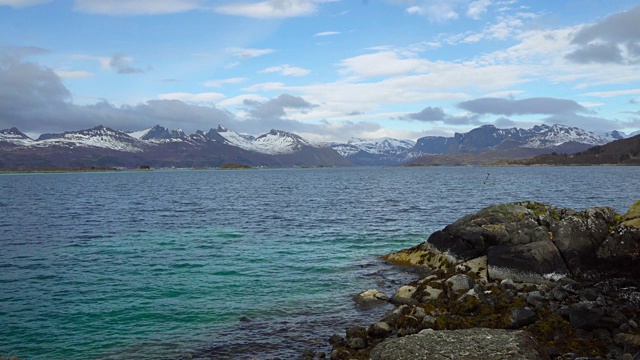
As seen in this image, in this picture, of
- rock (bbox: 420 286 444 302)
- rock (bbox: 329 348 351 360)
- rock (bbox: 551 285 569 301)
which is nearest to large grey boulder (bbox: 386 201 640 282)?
rock (bbox: 551 285 569 301)

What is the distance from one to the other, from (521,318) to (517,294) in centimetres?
406

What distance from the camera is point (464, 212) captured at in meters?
65.4

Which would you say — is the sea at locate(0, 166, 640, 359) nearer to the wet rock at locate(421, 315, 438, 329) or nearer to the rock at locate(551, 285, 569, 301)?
the wet rock at locate(421, 315, 438, 329)

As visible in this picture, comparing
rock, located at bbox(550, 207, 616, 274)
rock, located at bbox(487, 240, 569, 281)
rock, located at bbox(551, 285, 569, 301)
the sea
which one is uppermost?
rock, located at bbox(550, 207, 616, 274)

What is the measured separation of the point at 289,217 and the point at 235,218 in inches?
290

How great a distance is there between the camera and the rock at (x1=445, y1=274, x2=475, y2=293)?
78.3ft

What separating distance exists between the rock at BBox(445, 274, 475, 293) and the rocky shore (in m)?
0.06

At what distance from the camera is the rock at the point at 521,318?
1839cm

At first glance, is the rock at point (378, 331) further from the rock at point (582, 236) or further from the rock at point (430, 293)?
the rock at point (582, 236)

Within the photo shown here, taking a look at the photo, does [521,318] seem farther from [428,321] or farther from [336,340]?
[336,340]

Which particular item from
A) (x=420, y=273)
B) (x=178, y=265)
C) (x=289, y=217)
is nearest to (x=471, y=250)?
(x=420, y=273)

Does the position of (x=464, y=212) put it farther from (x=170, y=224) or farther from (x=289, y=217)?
(x=170, y=224)

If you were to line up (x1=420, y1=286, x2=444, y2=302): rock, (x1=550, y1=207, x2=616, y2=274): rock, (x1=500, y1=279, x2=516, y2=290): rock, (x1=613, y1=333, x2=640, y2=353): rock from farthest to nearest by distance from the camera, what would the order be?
1. (x1=550, y1=207, x2=616, y2=274): rock
2. (x1=500, y1=279, x2=516, y2=290): rock
3. (x1=420, y1=286, x2=444, y2=302): rock
4. (x1=613, y1=333, x2=640, y2=353): rock

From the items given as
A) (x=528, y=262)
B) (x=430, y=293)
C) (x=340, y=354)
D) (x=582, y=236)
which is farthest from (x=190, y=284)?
(x=582, y=236)
